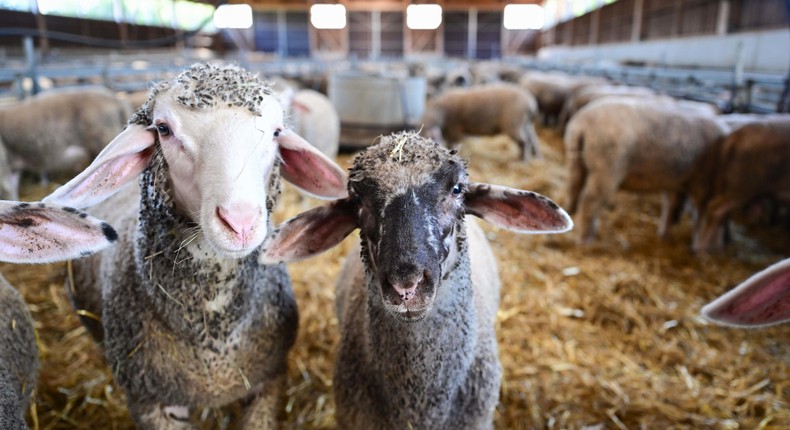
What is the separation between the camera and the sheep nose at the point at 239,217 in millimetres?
1515

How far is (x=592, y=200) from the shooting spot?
17.0ft

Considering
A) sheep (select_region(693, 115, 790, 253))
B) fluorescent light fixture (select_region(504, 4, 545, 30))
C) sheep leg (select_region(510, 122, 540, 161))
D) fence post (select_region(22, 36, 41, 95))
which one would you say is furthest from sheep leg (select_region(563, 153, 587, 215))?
fluorescent light fixture (select_region(504, 4, 545, 30))

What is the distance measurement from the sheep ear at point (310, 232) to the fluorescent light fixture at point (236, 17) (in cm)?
3479

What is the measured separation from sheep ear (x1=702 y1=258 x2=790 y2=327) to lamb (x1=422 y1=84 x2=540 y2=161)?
748 cm

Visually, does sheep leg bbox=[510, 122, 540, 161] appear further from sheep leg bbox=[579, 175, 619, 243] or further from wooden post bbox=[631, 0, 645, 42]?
wooden post bbox=[631, 0, 645, 42]

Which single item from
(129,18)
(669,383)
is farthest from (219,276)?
(129,18)

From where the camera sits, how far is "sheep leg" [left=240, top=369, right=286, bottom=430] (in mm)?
2240

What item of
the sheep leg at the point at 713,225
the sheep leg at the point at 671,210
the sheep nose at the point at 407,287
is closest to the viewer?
the sheep nose at the point at 407,287

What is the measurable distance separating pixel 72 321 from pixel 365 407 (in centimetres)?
266

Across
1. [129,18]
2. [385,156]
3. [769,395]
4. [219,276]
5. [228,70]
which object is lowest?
[769,395]

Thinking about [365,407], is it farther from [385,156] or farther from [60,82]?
[60,82]

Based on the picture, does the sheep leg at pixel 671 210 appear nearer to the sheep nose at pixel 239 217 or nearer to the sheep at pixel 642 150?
the sheep at pixel 642 150

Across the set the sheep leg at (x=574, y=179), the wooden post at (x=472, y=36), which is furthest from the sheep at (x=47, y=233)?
the wooden post at (x=472, y=36)

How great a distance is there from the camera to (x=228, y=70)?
6.08ft
